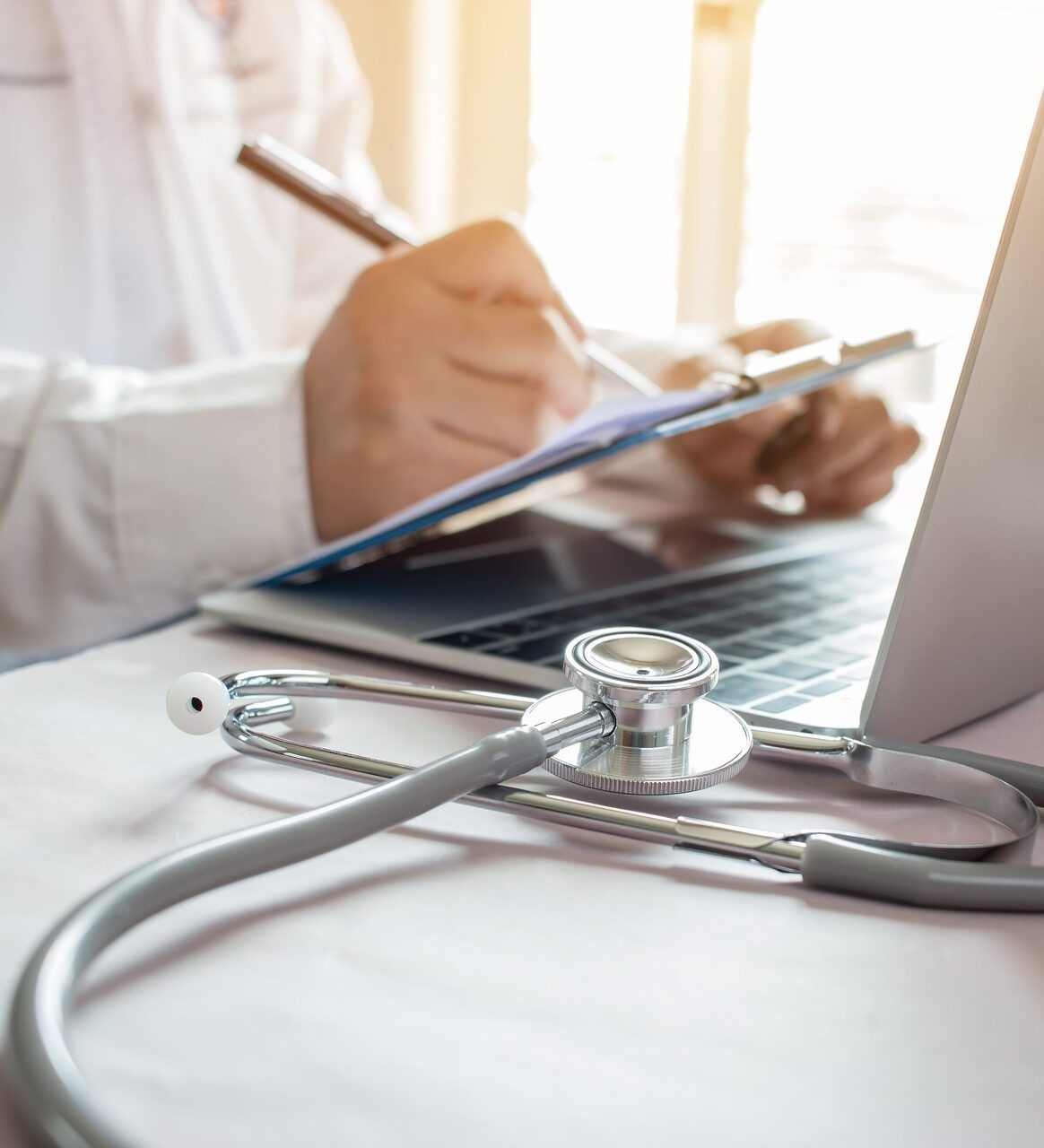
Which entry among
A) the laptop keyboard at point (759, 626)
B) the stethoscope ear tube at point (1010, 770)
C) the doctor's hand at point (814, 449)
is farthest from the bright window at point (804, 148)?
the stethoscope ear tube at point (1010, 770)

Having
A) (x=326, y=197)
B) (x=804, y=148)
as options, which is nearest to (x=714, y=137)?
(x=804, y=148)

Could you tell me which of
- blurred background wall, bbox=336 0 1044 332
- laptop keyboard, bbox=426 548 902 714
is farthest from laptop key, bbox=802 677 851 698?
blurred background wall, bbox=336 0 1044 332

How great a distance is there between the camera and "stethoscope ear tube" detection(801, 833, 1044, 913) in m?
0.21

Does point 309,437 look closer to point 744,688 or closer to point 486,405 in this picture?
point 486,405

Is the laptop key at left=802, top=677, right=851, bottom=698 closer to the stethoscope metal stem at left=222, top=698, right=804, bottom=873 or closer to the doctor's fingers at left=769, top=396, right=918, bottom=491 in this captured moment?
the stethoscope metal stem at left=222, top=698, right=804, bottom=873

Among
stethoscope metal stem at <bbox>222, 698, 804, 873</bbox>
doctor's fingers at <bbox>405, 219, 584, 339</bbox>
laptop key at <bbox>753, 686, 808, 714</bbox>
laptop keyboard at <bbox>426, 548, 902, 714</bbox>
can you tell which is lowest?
laptop keyboard at <bbox>426, 548, 902, 714</bbox>

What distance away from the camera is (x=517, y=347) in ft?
1.75

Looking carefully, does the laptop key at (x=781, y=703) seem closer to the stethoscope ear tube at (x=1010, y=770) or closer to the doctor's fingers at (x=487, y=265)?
the stethoscope ear tube at (x=1010, y=770)

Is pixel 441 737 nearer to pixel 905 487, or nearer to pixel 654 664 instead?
pixel 654 664

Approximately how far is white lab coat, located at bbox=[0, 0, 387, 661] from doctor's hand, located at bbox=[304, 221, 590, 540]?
28 mm

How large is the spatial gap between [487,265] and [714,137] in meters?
1.81

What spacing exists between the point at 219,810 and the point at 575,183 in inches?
88.1

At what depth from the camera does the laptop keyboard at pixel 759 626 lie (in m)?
0.34

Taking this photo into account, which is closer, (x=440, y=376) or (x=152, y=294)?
(x=440, y=376)
